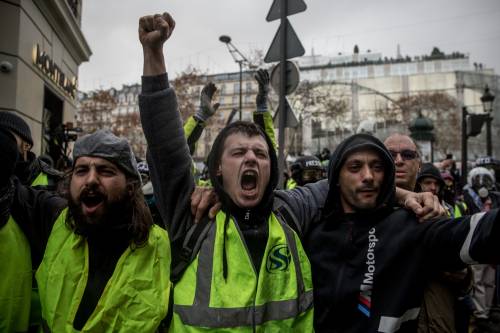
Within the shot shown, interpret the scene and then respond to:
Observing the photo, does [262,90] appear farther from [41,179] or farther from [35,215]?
[35,215]

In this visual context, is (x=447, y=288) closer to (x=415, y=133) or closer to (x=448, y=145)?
(x=415, y=133)

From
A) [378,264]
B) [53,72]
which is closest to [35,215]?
[378,264]

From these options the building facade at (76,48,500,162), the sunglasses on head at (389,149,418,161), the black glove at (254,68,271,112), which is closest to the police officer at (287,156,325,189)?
the black glove at (254,68,271,112)

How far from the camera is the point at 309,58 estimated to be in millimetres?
71750

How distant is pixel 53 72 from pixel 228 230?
28.7ft

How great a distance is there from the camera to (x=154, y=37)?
1904 millimetres

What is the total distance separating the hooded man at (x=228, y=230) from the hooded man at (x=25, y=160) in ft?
2.82

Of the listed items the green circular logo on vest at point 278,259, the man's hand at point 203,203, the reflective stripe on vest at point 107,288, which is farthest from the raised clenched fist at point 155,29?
the green circular logo on vest at point 278,259

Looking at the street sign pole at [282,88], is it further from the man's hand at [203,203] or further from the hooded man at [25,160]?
the man's hand at [203,203]

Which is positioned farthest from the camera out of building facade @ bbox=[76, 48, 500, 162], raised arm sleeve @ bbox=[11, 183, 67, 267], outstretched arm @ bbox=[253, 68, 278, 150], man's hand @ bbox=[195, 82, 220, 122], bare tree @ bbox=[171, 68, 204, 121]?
building facade @ bbox=[76, 48, 500, 162]

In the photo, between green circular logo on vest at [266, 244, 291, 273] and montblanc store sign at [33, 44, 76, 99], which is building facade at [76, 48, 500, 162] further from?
green circular logo on vest at [266, 244, 291, 273]

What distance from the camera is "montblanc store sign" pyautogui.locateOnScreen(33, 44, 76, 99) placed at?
25.8ft

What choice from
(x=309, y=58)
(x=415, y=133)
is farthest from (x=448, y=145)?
(x=309, y=58)

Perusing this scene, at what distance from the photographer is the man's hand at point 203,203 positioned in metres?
1.91
